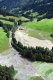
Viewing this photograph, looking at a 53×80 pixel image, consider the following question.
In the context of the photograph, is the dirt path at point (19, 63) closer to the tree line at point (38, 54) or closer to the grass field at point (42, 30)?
the tree line at point (38, 54)

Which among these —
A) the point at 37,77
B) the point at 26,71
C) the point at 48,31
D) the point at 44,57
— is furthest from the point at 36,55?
the point at 48,31

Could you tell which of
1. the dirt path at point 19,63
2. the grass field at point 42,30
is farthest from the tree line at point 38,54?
the grass field at point 42,30

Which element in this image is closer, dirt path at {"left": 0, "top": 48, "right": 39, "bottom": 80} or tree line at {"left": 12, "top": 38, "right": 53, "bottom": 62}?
dirt path at {"left": 0, "top": 48, "right": 39, "bottom": 80}

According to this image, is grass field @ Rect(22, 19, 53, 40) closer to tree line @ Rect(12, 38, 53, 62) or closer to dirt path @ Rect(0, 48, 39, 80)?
dirt path @ Rect(0, 48, 39, 80)

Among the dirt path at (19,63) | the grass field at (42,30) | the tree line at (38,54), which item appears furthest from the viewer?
the grass field at (42,30)

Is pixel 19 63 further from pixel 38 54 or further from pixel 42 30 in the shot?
pixel 42 30

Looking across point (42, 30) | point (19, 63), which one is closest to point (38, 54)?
point (19, 63)

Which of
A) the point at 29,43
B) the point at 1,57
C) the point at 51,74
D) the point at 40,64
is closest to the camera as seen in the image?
the point at 51,74

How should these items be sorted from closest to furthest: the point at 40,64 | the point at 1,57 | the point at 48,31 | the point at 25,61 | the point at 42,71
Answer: the point at 42,71 → the point at 40,64 → the point at 25,61 → the point at 1,57 → the point at 48,31

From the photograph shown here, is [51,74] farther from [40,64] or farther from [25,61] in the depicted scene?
[25,61]

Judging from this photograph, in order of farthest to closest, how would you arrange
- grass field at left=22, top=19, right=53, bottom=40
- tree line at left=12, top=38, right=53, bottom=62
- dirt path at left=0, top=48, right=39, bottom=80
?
grass field at left=22, top=19, right=53, bottom=40 → tree line at left=12, top=38, right=53, bottom=62 → dirt path at left=0, top=48, right=39, bottom=80

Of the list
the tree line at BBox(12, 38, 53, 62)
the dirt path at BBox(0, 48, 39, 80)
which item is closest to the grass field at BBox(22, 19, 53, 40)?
the dirt path at BBox(0, 48, 39, 80)
